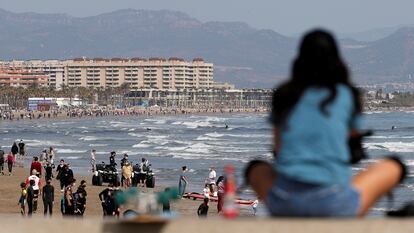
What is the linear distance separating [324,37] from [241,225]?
87cm

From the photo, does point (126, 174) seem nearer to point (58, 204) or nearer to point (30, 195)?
point (58, 204)

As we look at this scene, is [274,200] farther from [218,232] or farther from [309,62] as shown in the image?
[309,62]

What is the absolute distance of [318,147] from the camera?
467 cm

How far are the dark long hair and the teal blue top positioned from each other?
1.2 inches

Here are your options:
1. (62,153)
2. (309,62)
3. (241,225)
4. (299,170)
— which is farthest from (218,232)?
(62,153)

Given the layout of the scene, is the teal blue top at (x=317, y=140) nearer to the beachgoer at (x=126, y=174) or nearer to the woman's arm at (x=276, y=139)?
the woman's arm at (x=276, y=139)

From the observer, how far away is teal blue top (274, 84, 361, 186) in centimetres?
463

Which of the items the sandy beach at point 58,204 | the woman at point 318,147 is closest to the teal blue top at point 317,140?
the woman at point 318,147

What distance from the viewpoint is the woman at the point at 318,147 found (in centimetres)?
461

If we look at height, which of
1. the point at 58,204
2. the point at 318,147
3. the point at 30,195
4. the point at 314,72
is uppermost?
the point at 314,72

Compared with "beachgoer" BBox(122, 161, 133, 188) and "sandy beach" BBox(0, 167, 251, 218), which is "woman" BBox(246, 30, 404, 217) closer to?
"sandy beach" BBox(0, 167, 251, 218)

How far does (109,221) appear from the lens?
15.5 feet

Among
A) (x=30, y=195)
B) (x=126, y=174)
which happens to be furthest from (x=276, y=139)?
(x=126, y=174)

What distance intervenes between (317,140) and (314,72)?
1.07ft
